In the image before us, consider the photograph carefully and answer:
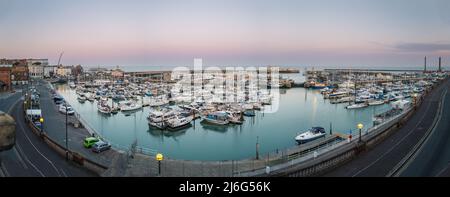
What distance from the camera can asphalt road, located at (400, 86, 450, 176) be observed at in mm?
7348

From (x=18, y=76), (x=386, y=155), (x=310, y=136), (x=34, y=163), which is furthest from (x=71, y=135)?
(x=18, y=76)

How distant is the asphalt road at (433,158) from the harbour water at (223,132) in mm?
7082

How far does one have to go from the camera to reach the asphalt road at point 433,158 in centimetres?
735

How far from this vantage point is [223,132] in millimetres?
19797

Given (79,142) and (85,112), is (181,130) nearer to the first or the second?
(79,142)

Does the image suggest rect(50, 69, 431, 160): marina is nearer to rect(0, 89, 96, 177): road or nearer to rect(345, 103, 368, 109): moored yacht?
rect(345, 103, 368, 109): moored yacht

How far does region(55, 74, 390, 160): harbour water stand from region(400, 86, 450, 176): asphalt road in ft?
23.2

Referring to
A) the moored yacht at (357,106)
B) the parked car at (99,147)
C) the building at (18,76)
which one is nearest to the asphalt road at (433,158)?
the parked car at (99,147)

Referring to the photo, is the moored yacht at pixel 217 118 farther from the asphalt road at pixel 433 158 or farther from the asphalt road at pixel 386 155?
the asphalt road at pixel 433 158

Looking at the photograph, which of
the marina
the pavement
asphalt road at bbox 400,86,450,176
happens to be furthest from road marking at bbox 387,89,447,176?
the pavement

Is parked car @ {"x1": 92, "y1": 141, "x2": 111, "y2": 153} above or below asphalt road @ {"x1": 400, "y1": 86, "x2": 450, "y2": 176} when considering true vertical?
below

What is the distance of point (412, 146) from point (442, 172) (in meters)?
2.61
